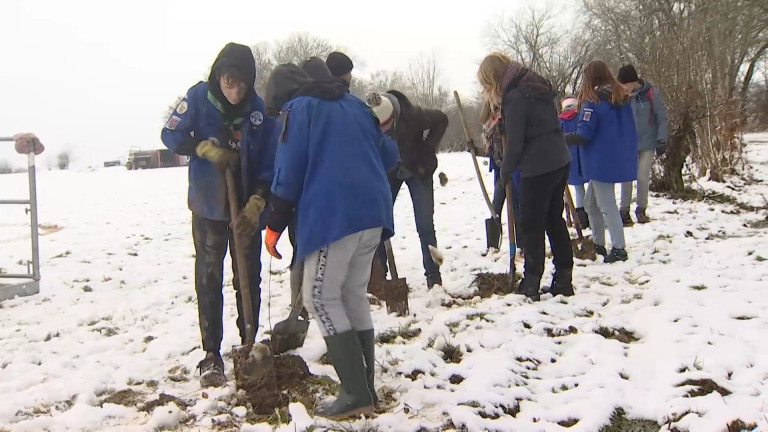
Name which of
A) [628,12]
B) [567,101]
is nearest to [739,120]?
[567,101]

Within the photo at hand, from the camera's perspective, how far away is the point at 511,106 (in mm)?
4023

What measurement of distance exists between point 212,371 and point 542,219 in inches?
97.2

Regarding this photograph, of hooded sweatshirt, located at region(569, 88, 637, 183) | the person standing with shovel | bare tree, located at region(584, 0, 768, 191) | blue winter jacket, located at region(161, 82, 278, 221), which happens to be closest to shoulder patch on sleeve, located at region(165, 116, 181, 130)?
blue winter jacket, located at region(161, 82, 278, 221)

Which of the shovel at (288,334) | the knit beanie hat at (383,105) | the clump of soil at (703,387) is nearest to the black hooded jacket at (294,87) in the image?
the shovel at (288,334)

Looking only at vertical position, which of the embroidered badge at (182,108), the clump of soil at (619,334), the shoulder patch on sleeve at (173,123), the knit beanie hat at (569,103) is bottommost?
the clump of soil at (619,334)

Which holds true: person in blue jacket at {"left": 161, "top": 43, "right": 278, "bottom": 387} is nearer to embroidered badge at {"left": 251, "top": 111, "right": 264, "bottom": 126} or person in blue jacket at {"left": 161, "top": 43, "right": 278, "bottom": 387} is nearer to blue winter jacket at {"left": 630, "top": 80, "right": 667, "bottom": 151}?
embroidered badge at {"left": 251, "top": 111, "right": 264, "bottom": 126}

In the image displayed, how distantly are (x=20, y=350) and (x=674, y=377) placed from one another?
158 inches

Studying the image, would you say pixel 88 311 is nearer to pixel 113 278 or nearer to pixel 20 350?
pixel 20 350

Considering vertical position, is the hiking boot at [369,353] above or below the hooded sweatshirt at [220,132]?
below

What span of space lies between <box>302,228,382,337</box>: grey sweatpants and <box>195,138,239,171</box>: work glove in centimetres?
84

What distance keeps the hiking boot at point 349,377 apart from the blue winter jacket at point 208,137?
1134 millimetres

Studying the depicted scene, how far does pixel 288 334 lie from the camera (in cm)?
349

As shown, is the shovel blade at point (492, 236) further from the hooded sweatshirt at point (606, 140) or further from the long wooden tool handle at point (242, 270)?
the long wooden tool handle at point (242, 270)

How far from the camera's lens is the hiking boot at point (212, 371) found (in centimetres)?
315
